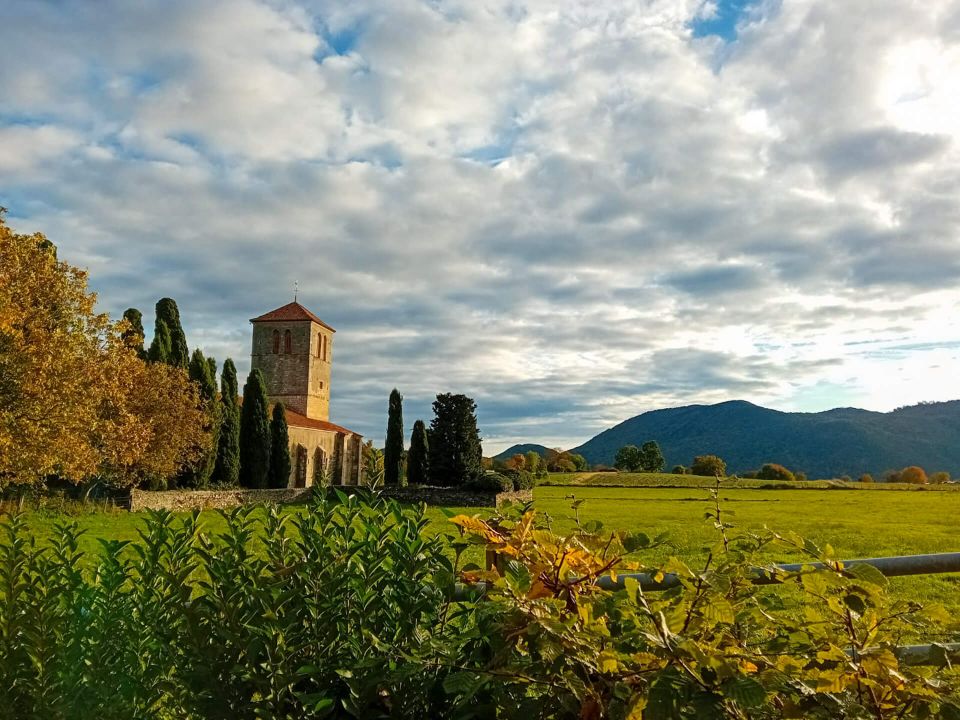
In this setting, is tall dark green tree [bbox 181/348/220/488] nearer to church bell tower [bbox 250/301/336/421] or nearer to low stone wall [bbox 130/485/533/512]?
low stone wall [bbox 130/485/533/512]

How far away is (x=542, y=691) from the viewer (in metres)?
1.76

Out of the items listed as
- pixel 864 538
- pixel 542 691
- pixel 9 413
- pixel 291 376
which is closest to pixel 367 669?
pixel 542 691

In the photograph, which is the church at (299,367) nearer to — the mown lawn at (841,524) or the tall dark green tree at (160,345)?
the tall dark green tree at (160,345)

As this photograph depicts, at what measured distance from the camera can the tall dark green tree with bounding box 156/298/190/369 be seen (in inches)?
1428

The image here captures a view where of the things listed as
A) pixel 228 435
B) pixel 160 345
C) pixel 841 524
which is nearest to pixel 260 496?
pixel 228 435

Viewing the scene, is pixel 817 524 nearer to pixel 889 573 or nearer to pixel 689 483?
pixel 889 573

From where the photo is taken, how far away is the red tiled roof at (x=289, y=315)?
6425 cm

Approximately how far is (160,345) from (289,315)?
1164 inches

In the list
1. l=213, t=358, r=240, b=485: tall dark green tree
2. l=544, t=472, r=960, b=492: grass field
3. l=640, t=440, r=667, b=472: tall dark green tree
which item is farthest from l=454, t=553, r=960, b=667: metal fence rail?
l=640, t=440, r=667, b=472: tall dark green tree

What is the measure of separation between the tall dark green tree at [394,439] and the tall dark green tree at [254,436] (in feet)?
32.9

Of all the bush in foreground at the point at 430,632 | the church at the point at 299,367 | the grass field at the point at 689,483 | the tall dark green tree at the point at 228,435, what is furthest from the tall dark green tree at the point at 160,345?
the bush in foreground at the point at 430,632

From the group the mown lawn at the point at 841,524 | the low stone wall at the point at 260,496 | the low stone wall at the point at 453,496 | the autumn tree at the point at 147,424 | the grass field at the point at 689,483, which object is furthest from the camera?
the grass field at the point at 689,483

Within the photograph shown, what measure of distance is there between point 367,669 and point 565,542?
646 millimetres

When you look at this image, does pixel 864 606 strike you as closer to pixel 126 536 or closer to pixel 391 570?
pixel 391 570
